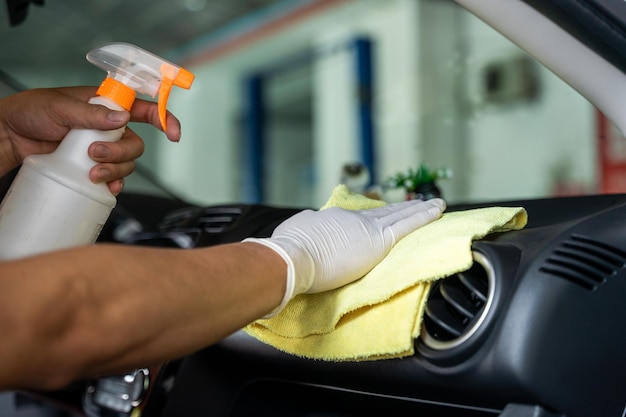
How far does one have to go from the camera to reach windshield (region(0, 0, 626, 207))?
13.5 feet

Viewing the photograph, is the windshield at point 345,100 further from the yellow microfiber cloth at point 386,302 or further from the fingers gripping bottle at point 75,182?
the yellow microfiber cloth at point 386,302

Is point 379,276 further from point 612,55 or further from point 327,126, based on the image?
point 327,126

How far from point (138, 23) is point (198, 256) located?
15.0ft

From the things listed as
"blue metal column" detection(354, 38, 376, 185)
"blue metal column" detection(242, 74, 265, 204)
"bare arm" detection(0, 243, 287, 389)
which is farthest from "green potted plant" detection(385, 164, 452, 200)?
"blue metal column" detection(242, 74, 265, 204)

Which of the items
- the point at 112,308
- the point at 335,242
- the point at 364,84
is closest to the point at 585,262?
the point at 335,242

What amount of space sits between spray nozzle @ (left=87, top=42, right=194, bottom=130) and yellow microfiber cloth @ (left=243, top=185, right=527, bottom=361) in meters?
0.24

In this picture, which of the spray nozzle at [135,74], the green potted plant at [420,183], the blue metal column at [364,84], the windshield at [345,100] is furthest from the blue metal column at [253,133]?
the spray nozzle at [135,74]

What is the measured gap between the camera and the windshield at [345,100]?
411 cm

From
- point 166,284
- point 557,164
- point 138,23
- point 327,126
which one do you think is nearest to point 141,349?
point 166,284

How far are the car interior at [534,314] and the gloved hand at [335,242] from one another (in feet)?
0.25

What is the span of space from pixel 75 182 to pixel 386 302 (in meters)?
0.33

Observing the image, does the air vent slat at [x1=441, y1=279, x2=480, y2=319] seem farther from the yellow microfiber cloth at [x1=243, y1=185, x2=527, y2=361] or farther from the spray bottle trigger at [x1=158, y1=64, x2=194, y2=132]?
the spray bottle trigger at [x1=158, y1=64, x2=194, y2=132]

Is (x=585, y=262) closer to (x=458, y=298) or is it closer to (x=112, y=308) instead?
(x=458, y=298)

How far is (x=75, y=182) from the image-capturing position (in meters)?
0.69
